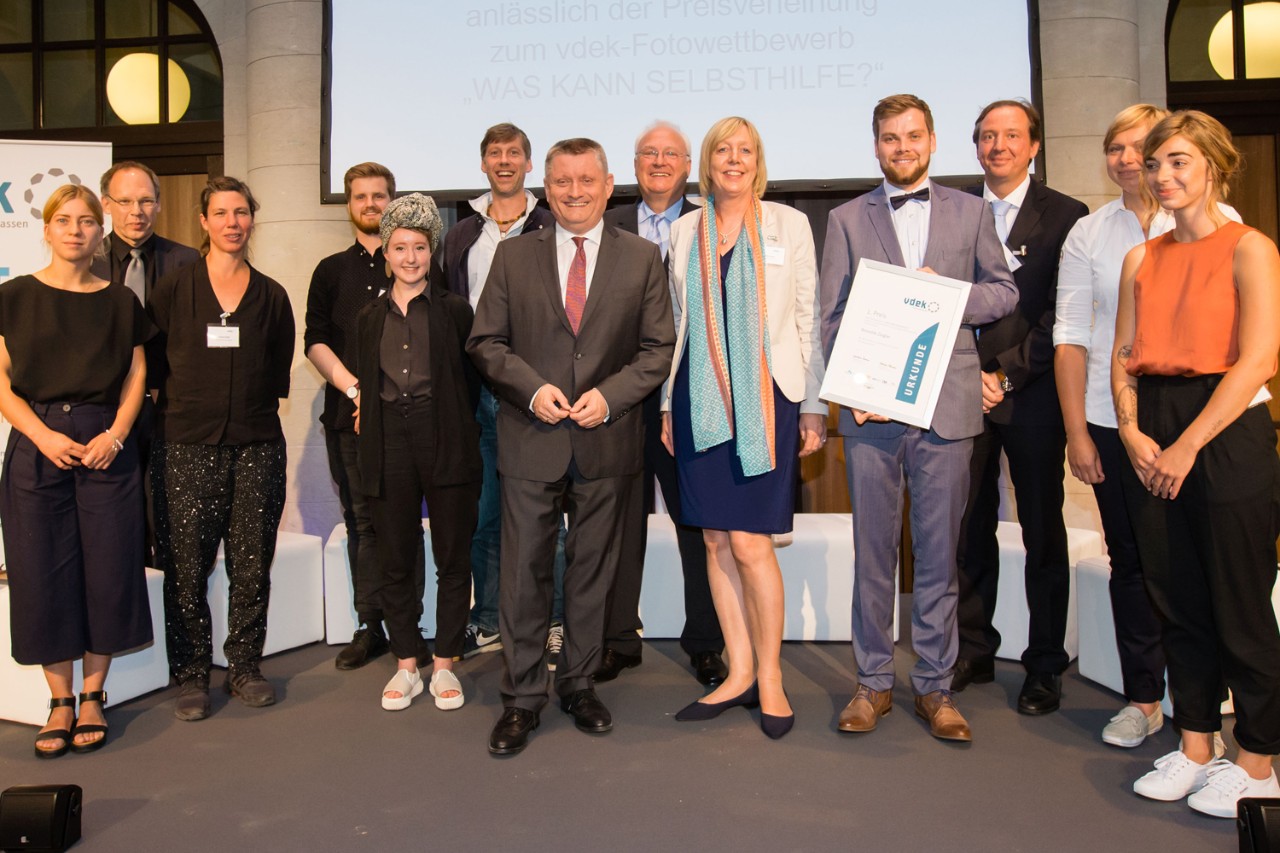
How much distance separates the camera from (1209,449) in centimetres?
238

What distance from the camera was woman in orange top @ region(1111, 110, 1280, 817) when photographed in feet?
7.73

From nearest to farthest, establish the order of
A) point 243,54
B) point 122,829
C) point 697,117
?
point 122,829 → point 697,117 → point 243,54

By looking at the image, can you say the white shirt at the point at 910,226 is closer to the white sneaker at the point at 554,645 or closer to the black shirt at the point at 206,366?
the white sneaker at the point at 554,645

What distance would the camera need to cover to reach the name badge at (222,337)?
3332 mm

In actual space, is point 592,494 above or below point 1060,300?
below

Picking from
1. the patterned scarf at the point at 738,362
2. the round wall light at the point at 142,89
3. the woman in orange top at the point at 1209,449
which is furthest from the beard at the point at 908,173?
the round wall light at the point at 142,89

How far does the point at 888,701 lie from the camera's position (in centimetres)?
313

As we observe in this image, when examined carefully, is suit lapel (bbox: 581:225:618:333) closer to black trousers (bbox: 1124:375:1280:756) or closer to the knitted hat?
the knitted hat

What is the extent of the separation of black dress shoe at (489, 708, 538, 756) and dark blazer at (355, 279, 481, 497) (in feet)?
2.48

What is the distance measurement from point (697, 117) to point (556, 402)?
2.65m

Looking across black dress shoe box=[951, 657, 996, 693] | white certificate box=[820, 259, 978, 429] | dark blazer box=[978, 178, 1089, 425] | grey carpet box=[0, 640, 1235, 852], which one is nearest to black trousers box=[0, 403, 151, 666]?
grey carpet box=[0, 640, 1235, 852]

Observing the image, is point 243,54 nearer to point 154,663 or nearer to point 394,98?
point 394,98

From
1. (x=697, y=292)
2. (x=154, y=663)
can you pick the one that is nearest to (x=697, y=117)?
(x=697, y=292)

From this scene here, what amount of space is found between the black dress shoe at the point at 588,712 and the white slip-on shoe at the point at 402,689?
22.1 inches
